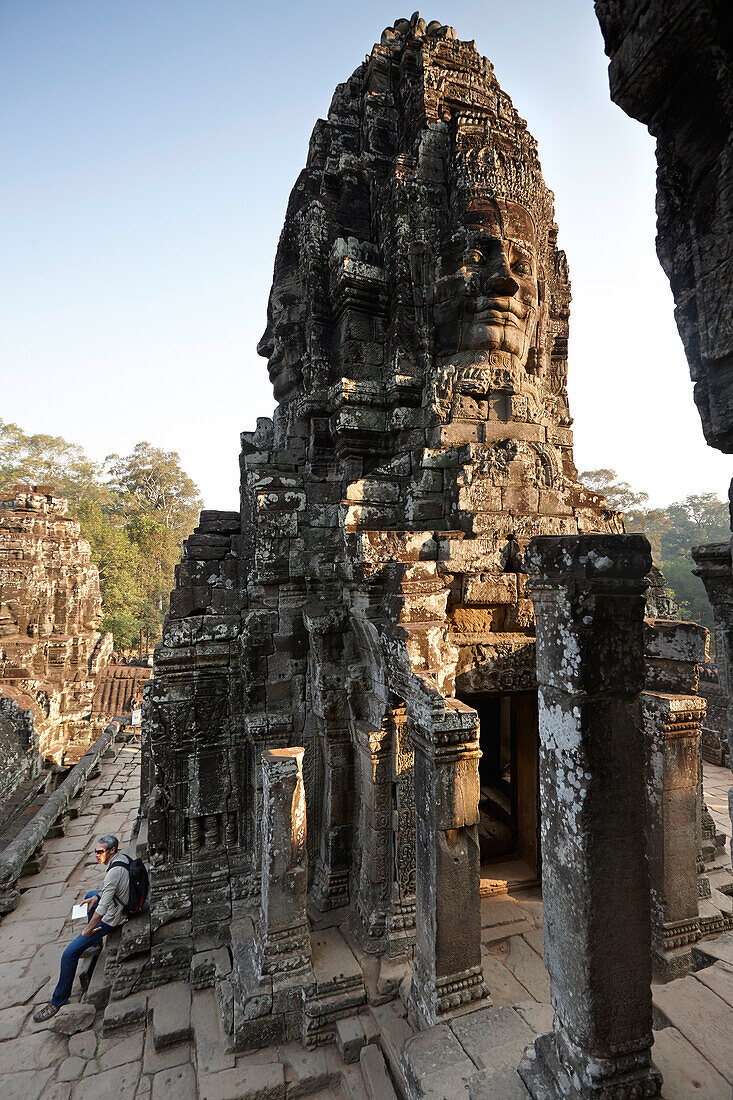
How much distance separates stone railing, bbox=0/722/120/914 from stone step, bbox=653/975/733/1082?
7.69 m

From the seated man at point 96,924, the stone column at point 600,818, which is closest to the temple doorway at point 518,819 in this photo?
the stone column at point 600,818

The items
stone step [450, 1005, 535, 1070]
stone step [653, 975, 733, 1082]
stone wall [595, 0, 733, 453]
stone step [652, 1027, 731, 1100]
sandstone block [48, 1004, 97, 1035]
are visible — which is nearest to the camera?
stone wall [595, 0, 733, 453]

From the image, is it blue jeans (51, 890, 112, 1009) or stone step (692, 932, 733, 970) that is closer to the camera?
stone step (692, 932, 733, 970)

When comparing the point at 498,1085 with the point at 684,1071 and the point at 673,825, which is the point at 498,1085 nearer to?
the point at 684,1071

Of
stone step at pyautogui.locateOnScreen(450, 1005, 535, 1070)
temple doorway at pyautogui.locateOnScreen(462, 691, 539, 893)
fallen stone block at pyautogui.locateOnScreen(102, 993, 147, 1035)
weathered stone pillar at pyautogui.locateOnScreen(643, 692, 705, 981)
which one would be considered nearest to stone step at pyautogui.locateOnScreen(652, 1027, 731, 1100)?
stone step at pyautogui.locateOnScreen(450, 1005, 535, 1070)

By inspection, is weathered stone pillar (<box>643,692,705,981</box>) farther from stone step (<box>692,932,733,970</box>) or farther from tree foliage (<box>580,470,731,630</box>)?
tree foliage (<box>580,470,731,630</box>)

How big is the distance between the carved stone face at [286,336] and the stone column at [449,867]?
5.36 metres

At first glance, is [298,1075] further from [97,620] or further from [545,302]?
[97,620]

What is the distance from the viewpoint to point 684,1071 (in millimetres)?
2303

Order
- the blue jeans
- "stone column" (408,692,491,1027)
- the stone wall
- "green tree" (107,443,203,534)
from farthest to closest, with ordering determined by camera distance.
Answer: "green tree" (107,443,203,534) → the blue jeans → "stone column" (408,692,491,1027) → the stone wall

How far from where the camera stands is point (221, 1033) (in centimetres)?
406

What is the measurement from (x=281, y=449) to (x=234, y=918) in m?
5.22

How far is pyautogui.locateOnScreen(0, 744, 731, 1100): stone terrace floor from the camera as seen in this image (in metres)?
3.62

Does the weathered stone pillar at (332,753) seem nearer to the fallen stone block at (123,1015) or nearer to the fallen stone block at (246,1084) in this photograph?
the fallen stone block at (246,1084)
